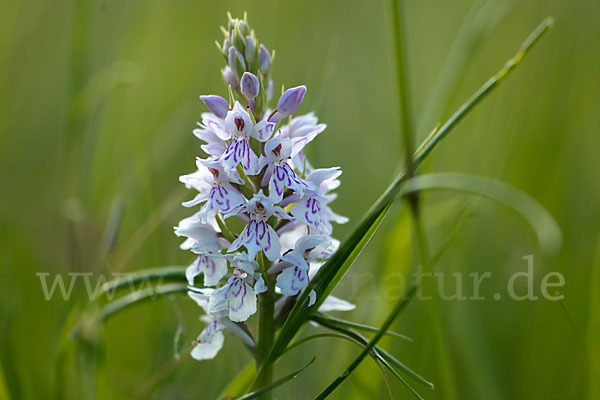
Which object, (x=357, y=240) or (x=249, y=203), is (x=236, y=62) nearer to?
(x=249, y=203)

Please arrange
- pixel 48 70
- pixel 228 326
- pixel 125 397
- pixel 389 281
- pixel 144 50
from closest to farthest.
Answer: pixel 228 326 → pixel 389 281 → pixel 125 397 → pixel 144 50 → pixel 48 70

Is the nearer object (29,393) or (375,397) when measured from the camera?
(375,397)

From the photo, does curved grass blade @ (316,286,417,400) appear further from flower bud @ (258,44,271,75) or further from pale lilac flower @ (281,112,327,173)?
flower bud @ (258,44,271,75)

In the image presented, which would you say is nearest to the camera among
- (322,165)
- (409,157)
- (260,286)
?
(409,157)

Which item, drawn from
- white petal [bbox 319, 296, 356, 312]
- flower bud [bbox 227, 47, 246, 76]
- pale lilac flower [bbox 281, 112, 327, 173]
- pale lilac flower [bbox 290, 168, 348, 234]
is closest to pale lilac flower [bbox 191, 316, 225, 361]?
white petal [bbox 319, 296, 356, 312]

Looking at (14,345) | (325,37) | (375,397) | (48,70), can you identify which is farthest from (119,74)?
(48,70)

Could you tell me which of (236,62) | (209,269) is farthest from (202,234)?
(236,62)

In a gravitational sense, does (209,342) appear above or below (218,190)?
below

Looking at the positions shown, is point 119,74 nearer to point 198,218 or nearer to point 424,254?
point 198,218
